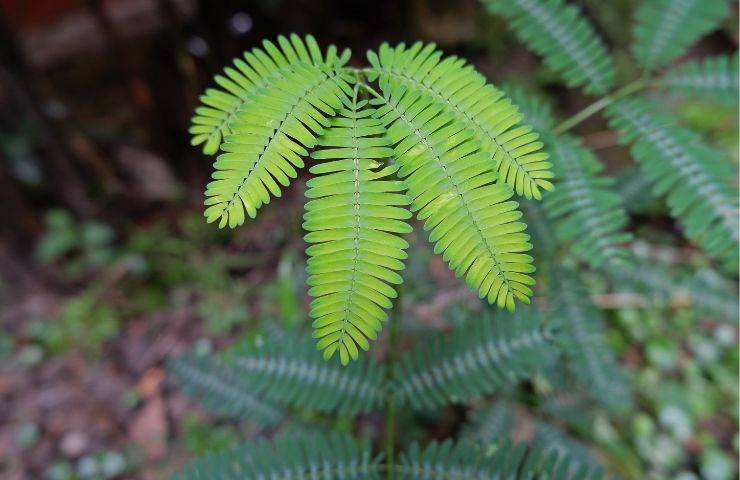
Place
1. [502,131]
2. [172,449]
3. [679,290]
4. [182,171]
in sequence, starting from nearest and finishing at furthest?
[502,131]
[679,290]
[172,449]
[182,171]

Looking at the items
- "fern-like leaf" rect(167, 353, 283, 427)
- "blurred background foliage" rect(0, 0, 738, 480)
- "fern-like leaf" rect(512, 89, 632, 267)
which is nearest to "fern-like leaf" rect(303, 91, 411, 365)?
"fern-like leaf" rect(512, 89, 632, 267)

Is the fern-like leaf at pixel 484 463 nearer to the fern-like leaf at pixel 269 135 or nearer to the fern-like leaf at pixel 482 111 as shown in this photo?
the fern-like leaf at pixel 482 111

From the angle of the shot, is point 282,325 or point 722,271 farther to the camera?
point 722,271

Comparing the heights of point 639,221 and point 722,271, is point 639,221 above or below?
above

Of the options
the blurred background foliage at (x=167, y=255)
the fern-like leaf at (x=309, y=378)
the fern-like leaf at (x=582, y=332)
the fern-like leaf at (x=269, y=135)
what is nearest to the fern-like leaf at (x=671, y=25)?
the fern-like leaf at (x=582, y=332)

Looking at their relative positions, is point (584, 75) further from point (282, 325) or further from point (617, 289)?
point (282, 325)

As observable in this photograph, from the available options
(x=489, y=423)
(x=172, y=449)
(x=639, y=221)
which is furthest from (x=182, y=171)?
(x=639, y=221)

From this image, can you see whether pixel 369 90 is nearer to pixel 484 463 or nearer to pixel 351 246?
pixel 351 246
